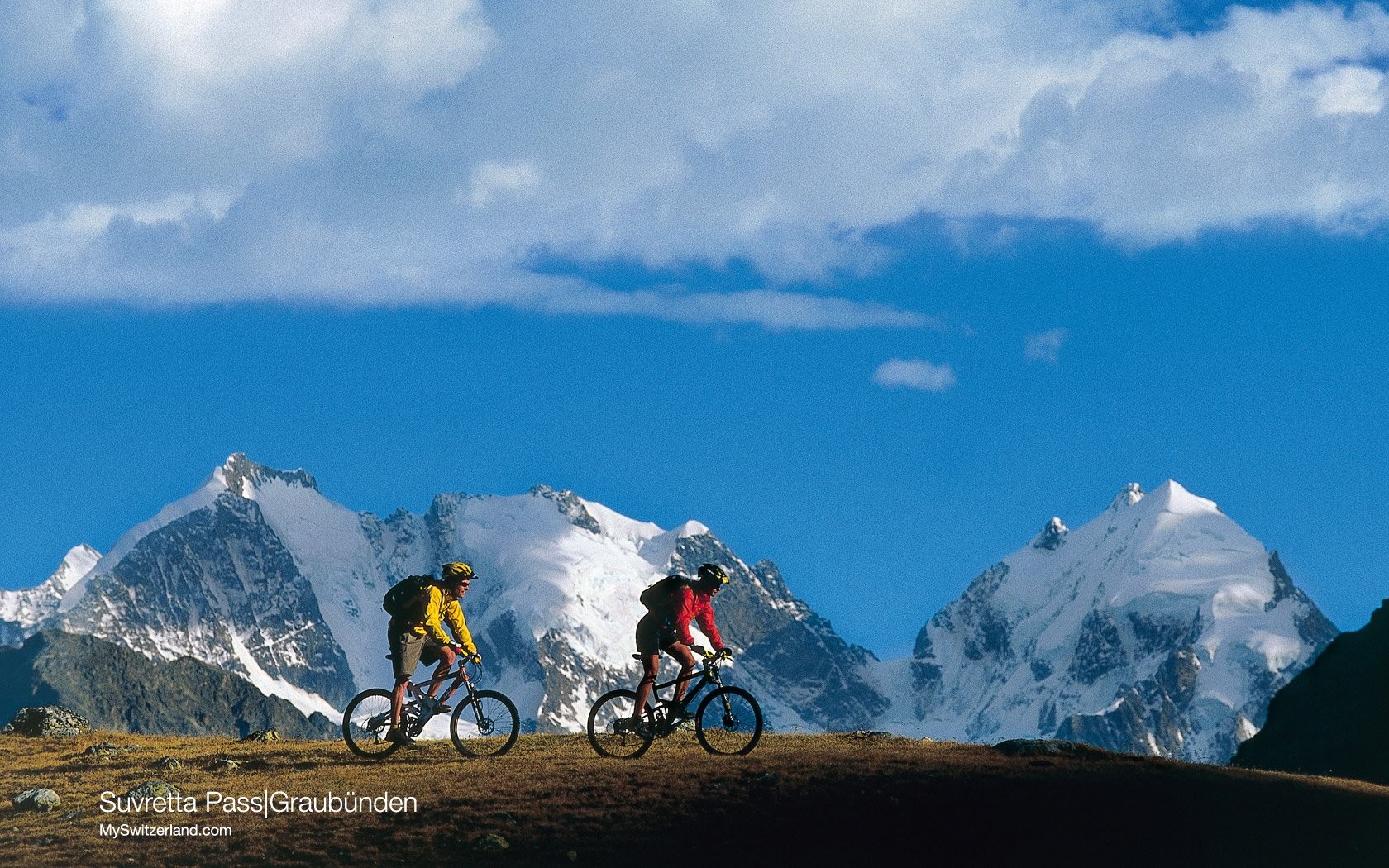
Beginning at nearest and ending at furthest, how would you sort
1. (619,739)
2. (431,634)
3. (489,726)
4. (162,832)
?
(162,832) < (431,634) < (619,739) < (489,726)

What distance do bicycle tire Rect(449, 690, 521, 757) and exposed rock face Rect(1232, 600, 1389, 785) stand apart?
44.1 m

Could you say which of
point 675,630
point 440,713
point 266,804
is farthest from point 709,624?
point 266,804

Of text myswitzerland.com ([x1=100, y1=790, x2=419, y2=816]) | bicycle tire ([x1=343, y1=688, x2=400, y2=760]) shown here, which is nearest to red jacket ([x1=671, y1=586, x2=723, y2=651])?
text myswitzerland.com ([x1=100, y1=790, x2=419, y2=816])

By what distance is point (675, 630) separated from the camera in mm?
39906

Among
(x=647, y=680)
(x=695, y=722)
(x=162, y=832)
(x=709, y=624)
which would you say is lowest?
(x=162, y=832)

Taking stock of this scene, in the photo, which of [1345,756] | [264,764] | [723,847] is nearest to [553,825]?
[723,847]

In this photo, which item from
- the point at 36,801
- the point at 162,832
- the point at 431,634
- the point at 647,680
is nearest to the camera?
the point at 162,832

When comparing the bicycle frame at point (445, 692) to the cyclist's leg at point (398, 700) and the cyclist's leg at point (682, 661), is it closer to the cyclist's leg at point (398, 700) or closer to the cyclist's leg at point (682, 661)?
the cyclist's leg at point (398, 700)

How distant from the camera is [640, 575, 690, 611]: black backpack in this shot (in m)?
40.0

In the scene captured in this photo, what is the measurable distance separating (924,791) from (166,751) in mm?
20109

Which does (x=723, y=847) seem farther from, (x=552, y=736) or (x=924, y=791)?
(x=552, y=736)

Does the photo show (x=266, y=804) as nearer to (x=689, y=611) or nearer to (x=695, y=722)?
(x=695, y=722)

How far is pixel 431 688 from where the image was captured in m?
40.8

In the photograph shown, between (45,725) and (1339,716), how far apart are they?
189ft
